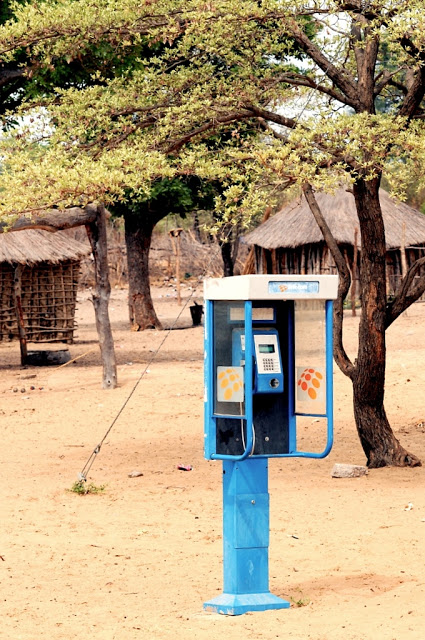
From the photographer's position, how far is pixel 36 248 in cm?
2234

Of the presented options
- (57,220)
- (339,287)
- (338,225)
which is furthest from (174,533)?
(338,225)

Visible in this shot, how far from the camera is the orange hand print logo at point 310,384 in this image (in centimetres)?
555

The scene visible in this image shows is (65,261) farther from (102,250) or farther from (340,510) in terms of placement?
(340,510)

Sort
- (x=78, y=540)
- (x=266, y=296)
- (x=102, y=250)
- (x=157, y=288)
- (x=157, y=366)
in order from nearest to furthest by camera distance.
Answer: (x=266, y=296), (x=78, y=540), (x=102, y=250), (x=157, y=366), (x=157, y=288)

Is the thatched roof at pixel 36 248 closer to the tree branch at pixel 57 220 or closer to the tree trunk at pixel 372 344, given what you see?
the tree branch at pixel 57 220

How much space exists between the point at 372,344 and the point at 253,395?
4139 mm

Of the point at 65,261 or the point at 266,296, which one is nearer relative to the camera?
the point at 266,296

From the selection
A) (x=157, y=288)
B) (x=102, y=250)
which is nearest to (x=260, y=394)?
(x=102, y=250)

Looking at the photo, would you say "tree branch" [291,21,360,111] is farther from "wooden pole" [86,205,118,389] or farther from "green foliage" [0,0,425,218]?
"wooden pole" [86,205,118,389]

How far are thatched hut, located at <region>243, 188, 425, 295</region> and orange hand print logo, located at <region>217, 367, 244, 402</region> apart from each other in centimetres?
2284

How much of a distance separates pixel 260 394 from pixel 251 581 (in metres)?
0.99

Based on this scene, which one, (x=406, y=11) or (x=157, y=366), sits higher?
(x=406, y=11)

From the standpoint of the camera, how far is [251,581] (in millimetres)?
5398

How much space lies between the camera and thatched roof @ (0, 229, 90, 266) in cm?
2166
